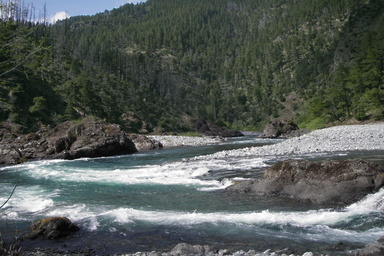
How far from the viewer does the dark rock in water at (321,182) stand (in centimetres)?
1239

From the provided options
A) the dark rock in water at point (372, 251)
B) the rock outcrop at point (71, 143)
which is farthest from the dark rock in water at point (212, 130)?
the dark rock in water at point (372, 251)

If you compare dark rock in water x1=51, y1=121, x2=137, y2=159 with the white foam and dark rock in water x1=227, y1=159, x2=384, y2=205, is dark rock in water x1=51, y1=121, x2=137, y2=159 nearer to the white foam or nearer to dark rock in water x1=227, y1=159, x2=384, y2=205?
the white foam

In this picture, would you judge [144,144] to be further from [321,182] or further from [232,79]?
[232,79]

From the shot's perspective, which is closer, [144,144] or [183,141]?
[144,144]

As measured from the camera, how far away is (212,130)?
292 feet

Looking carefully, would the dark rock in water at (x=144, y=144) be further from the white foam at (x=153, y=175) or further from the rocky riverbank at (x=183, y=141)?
the white foam at (x=153, y=175)

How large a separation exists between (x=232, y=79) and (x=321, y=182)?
16248cm

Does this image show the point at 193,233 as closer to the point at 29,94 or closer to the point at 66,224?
the point at 66,224

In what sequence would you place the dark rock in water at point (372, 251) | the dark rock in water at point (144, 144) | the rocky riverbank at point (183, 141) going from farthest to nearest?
the rocky riverbank at point (183, 141) < the dark rock in water at point (144, 144) < the dark rock in water at point (372, 251)

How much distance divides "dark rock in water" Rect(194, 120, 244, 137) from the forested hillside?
507 cm

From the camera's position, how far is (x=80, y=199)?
14.9 metres

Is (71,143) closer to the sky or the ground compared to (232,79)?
closer to the ground

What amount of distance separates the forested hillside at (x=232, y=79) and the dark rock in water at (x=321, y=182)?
10487 millimetres

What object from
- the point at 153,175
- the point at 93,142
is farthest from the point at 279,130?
the point at 153,175
